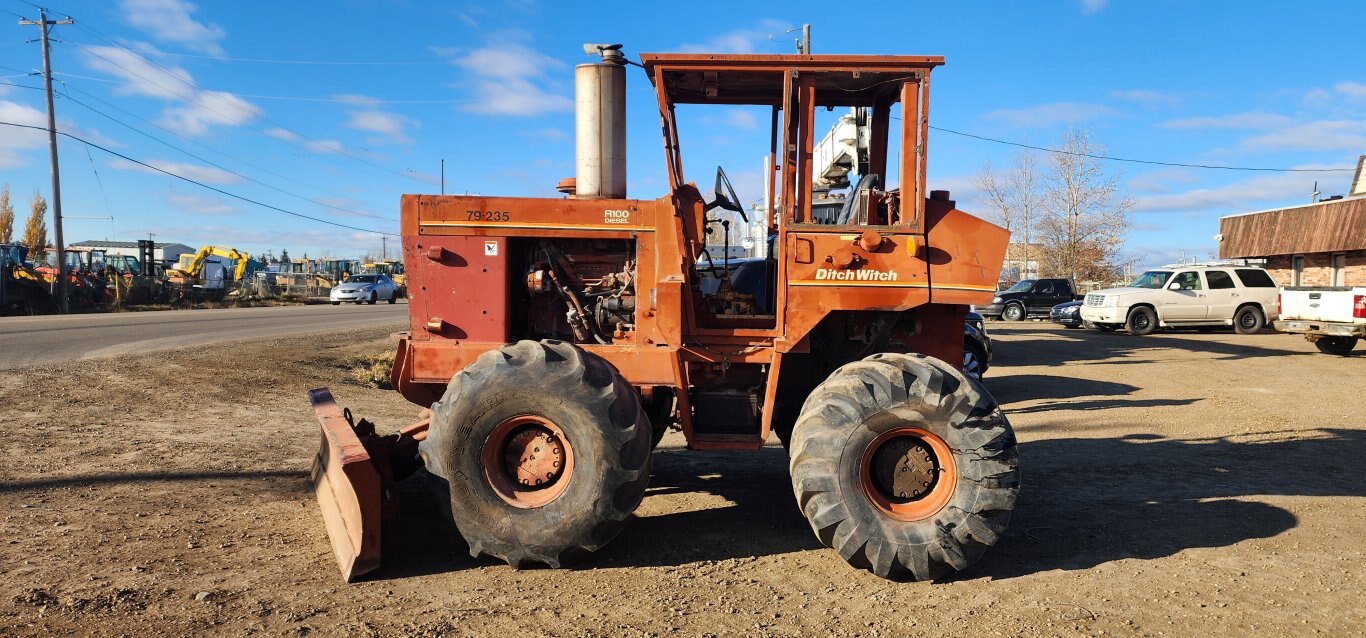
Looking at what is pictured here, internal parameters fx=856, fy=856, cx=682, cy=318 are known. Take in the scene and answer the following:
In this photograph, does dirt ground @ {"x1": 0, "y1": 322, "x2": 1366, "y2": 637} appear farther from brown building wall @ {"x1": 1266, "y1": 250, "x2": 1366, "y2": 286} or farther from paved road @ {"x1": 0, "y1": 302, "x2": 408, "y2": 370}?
brown building wall @ {"x1": 1266, "y1": 250, "x2": 1366, "y2": 286}

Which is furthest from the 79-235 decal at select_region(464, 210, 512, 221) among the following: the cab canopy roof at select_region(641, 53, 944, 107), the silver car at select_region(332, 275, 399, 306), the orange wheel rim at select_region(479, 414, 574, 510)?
the silver car at select_region(332, 275, 399, 306)

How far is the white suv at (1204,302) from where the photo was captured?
2330 cm

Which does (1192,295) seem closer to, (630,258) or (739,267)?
(739,267)

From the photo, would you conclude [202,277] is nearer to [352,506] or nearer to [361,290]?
[361,290]

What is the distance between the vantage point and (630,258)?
5.50 metres

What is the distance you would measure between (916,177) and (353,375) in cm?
987

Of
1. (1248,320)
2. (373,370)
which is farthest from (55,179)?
(1248,320)

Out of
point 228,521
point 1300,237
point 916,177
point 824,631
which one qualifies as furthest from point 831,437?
point 1300,237

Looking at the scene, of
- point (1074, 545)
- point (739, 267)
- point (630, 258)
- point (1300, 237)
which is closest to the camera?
point (1074, 545)

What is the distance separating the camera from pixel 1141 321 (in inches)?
931

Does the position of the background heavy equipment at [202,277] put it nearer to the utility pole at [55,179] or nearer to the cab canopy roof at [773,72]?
the utility pole at [55,179]

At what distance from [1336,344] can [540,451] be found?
63.7 ft

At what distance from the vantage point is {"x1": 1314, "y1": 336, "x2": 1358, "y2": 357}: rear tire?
57.6 feet

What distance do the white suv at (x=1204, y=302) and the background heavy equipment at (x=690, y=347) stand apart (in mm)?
20519
